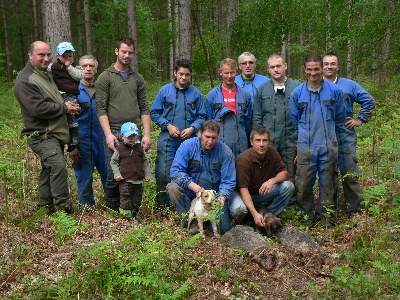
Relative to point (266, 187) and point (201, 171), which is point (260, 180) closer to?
point (266, 187)

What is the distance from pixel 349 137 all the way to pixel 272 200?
4.88 feet

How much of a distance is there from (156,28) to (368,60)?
18.8 m

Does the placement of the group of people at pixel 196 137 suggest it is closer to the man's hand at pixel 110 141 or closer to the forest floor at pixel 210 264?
the man's hand at pixel 110 141

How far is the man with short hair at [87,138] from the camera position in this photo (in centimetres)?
623

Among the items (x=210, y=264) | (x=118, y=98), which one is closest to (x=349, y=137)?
(x=210, y=264)

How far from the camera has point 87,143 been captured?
627 cm

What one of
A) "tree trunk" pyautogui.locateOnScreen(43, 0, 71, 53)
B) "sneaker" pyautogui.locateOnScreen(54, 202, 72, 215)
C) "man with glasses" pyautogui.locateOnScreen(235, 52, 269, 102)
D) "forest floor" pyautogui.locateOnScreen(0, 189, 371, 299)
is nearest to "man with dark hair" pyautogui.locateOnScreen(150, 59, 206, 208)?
"man with glasses" pyautogui.locateOnScreen(235, 52, 269, 102)

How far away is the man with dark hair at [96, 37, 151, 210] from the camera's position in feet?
19.3

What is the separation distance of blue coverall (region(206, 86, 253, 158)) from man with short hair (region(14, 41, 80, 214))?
2.14m

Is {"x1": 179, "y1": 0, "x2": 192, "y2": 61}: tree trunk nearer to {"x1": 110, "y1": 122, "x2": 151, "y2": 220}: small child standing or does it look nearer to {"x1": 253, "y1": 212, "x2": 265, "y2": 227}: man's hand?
{"x1": 110, "y1": 122, "x2": 151, "y2": 220}: small child standing

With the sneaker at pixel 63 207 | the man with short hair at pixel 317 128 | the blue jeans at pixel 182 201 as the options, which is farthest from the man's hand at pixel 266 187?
the sneaker at pixel 63 207

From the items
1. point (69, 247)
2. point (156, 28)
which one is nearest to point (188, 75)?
point (69, 247)

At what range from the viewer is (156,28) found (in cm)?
2662

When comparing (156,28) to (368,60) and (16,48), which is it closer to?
(16,48)
